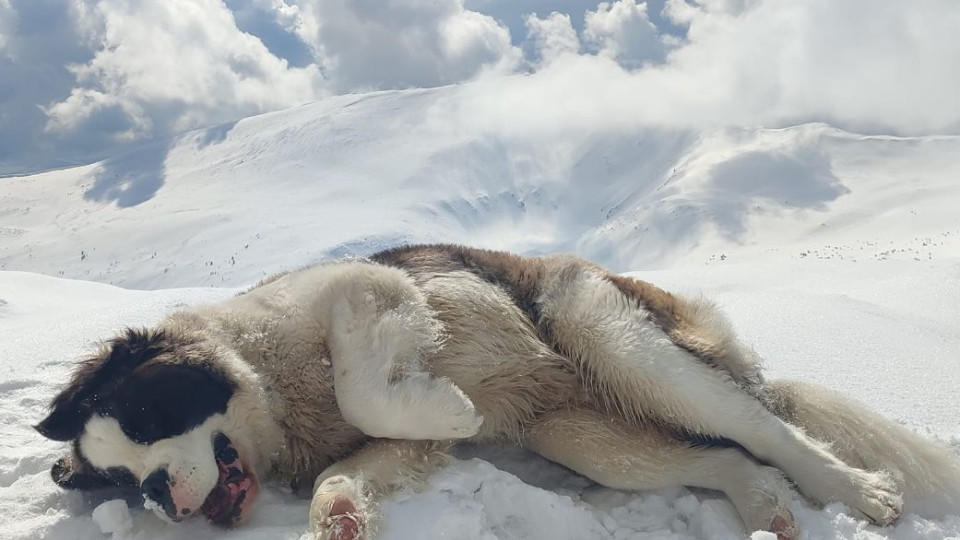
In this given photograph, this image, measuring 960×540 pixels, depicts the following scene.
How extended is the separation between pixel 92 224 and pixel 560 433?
11779 cm

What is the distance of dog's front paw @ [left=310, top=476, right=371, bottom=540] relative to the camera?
109 inches

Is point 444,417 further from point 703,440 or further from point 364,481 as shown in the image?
point 703,440

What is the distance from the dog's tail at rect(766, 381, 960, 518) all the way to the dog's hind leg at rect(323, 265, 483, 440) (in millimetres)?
1983

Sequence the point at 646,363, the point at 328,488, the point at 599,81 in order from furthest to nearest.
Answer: the point at 599,81
the point at 646,363
the point at 328,488

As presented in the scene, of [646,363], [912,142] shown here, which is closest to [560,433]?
[646,363]

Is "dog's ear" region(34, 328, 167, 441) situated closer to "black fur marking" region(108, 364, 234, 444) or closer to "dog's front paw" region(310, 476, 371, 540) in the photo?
"black fur marking" region(108, 364, 234, 444)

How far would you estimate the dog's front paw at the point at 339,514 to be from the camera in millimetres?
2758

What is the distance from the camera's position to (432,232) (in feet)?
306

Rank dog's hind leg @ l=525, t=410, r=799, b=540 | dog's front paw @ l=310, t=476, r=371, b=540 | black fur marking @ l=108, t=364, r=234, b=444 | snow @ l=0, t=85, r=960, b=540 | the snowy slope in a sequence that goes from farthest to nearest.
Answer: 1. the snowy slope
2. dog's hind leg @ l=525, t=410, r=799, b=540
3. snow @ l=0, t=85, r=960, b=540
4. black fur marking @ l=108, t=364, r=234, b=444
5. dog's front paw @ l=310, t=476, r=371, b=540

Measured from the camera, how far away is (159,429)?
320cm

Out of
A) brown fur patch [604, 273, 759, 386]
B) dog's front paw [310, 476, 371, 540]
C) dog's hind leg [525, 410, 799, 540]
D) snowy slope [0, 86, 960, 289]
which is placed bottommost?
dog's hind leg [525, 410, 799, 540]

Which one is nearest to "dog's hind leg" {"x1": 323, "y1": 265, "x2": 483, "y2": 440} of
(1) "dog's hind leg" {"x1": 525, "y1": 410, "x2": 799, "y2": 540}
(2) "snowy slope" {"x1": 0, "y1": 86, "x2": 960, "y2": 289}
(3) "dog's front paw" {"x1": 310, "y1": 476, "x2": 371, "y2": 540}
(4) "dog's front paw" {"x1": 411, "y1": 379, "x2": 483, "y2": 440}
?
(4) "dog's front paw" {"x1": 411, "y1": 379, "x2": 483, "y2": 440}

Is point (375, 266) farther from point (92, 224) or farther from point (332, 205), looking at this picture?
point (92, 224)

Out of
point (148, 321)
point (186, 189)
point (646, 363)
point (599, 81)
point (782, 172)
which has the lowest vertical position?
point (646, 363)
